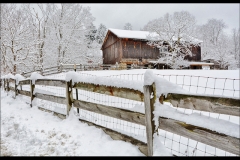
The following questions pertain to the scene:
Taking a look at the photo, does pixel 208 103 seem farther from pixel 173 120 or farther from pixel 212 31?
pixel 212 31

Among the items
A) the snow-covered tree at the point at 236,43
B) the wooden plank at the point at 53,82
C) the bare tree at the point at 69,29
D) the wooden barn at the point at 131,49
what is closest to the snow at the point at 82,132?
the wooden plank at the point at 53,82

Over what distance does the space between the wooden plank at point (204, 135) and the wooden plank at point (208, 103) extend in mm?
301

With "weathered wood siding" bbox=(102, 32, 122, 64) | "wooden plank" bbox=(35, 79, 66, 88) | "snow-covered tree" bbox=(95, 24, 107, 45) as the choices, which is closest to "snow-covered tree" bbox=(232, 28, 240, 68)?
"weathered wood siding" bbox=(102, 32, 122, 64)

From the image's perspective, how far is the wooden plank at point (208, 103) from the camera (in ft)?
7.48

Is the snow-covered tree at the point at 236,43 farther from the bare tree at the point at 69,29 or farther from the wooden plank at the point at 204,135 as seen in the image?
the wooden plank at the point at 204,135

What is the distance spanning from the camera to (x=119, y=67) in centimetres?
2366

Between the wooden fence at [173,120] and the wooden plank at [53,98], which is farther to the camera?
the wooden plank at [53,98]

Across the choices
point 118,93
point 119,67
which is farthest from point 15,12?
point 118,93

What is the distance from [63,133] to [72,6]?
1063 inches

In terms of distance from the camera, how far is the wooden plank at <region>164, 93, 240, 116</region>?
2280 millimetres

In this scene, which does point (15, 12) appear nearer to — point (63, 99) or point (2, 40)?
point (2, 40)

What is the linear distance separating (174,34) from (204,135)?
26.3m

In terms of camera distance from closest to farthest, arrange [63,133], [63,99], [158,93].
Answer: [158,93]
[63,133]
[63,99]

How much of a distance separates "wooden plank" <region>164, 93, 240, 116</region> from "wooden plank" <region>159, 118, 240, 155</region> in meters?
0.30
